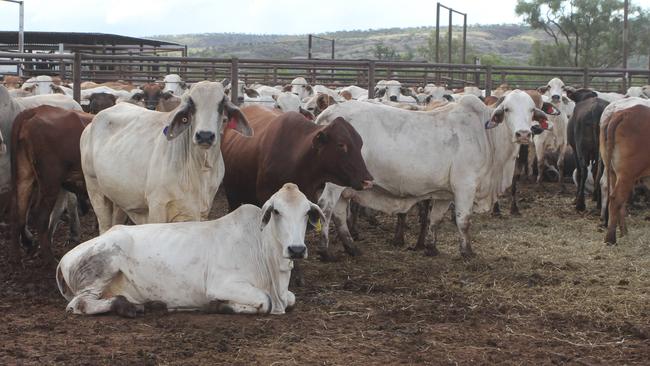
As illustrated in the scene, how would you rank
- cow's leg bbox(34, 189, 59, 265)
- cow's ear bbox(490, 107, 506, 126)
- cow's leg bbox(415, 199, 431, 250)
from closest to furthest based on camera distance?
cow's leg bbox(34, 189, 59, 265) < cow's ear bbox(490, 107, 506, 126) < cow's leg bbox(415, 199, 431, 250)

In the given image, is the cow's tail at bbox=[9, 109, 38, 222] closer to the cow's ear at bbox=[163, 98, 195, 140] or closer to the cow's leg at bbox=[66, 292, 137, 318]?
the cow's ear at bbox=[163, 98, 195, 140]

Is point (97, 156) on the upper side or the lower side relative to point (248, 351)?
upper

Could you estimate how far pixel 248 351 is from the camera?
5.88 m

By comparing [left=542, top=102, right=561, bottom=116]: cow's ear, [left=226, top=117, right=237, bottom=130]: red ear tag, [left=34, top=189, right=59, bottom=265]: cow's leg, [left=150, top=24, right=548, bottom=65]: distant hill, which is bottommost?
[left=34, top=189, right=59, bottom=265]: cow's leg

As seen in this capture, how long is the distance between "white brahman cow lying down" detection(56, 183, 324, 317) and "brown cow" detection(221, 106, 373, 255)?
136 cm

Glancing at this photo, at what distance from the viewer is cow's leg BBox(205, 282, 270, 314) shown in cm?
670

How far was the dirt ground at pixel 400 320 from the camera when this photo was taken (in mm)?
5871

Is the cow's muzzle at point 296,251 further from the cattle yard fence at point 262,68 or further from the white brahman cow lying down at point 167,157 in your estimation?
the cattle yard fence at point 262,68

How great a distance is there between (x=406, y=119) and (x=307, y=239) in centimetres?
178

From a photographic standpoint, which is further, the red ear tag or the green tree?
the green tree

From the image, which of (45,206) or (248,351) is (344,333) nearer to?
(248,351)

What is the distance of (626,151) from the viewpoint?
1058 centimetres

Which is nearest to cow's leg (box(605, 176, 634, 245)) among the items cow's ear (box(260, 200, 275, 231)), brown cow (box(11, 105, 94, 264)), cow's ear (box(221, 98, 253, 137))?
cow's ear (box(221, 98, 253, 137))

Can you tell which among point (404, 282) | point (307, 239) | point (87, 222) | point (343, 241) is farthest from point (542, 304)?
point (87, 222)
